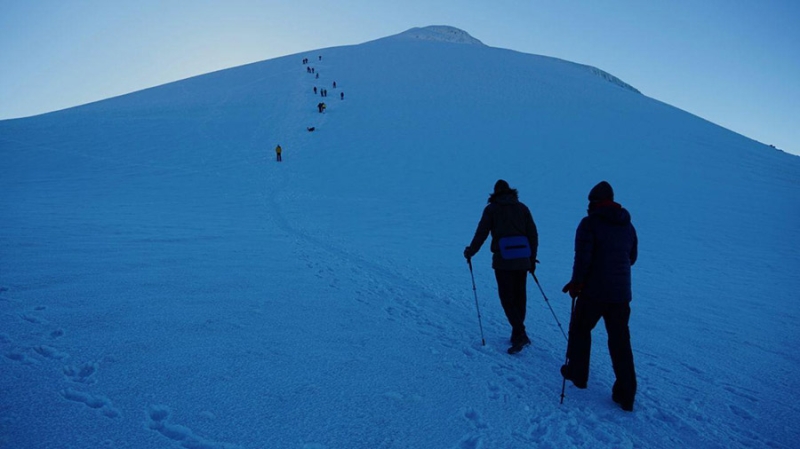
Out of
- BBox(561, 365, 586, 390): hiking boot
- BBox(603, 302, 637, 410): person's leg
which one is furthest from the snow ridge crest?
BBox(561, 365, 586, 390): hiking boot

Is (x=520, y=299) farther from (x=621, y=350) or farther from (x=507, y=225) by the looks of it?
(x=621, y=350)

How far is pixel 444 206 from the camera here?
49.7 feet

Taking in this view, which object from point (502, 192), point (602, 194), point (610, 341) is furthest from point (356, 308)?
point (602, 194)

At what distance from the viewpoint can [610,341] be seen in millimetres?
3430

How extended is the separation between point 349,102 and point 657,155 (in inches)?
888

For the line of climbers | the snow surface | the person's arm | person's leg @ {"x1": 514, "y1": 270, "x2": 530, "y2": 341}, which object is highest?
the line of climbers

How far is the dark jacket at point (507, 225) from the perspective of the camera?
4262 millimetres

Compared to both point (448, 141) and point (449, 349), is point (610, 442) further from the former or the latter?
point (448, 141)

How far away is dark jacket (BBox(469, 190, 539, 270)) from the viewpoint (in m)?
4.26

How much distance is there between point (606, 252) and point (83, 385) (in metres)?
4.36

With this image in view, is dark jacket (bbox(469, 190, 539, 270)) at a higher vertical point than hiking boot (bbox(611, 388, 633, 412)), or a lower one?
higher

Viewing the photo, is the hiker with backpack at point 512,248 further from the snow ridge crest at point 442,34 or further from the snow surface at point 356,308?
the snow ridge crest at point 442,34

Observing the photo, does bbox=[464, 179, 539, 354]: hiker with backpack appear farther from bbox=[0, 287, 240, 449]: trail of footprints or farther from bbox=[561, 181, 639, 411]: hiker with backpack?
bbox=[0, 287, 240, 449]: trail of footprints

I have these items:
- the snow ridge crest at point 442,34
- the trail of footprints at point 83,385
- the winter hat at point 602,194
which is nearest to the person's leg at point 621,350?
the winter hat at point 602,194
